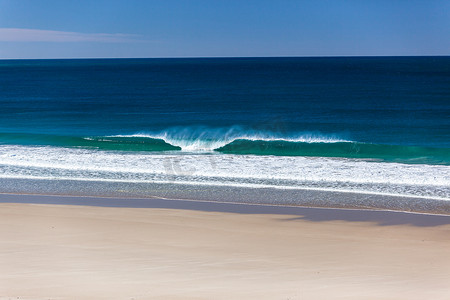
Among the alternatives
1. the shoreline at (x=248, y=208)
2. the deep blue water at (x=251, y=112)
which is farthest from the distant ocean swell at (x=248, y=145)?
the shoreline at (x=248, y=208)

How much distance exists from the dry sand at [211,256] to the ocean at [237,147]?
1.73 m

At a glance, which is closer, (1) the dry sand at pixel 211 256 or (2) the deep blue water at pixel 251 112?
(1) the dry sand at pixel 211 256

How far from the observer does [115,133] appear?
2381 cm

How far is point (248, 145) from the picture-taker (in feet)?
67.1

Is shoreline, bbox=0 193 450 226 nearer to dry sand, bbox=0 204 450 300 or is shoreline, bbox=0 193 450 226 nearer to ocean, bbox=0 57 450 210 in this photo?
dry sand, bbox=0 204 450 300

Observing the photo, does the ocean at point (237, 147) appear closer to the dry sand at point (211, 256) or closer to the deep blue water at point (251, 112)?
the deep blue water at point (251, 112)

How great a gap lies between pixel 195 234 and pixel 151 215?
1.45m

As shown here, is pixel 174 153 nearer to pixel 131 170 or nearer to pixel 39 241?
pixel 131 170

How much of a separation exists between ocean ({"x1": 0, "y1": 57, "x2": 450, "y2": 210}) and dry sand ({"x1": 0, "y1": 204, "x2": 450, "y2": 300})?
68.3 inches

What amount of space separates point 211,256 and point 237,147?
41.6ft

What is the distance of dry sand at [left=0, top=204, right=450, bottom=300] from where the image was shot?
6.32 meters

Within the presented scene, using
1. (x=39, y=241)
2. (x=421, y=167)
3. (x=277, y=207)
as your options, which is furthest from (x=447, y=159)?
(x=39, y=241)

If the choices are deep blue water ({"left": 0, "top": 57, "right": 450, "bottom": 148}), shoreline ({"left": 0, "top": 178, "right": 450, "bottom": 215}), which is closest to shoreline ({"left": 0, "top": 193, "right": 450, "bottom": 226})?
shoreline ({"left": 0, "top": 178, "right": 450, "bottom": 215})

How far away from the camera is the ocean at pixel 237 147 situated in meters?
12.2
